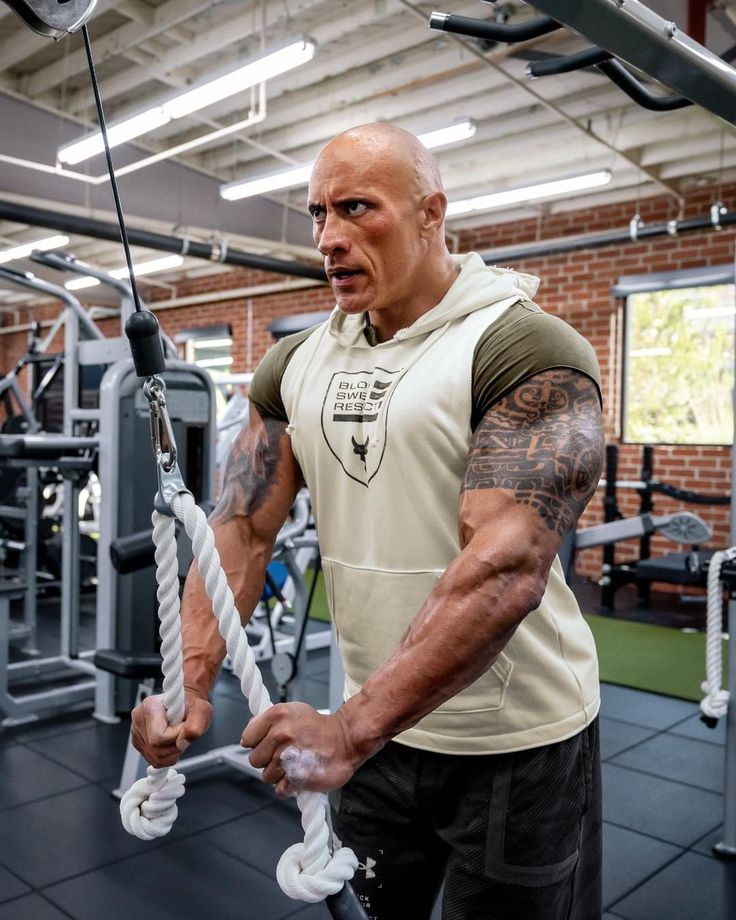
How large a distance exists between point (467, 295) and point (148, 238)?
539cm

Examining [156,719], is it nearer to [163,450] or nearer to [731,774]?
[163,450]

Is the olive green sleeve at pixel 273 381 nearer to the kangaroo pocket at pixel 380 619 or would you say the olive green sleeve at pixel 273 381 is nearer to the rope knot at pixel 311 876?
the kangaroo pocket at pixel 380 619

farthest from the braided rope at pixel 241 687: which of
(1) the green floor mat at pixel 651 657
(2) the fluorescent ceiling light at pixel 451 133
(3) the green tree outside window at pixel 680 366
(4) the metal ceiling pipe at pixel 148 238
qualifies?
(3) the green tree outside window at pixel 680 366

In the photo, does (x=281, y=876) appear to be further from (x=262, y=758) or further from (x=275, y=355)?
(x=275, y=355)

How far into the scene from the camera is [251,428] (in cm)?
135

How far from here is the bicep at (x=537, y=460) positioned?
3.09 feet

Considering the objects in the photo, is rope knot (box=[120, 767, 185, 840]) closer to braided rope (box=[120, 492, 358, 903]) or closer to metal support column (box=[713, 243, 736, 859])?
braided rope (box=[120, 492, 358, 903])

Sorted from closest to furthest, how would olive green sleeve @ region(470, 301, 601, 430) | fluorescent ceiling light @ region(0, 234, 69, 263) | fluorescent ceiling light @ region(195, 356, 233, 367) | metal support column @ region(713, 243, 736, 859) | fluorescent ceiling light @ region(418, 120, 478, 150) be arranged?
olive green sleeve @ region(470, 301, 601, 430), metal support column @ region(713, 243, 736, 859), fluorescent ceiling light @ region(418, 120, 478, 150), fluorescent ceiling light @ region(0, 234, 69, 263), fluorescent ceiling light @ region(195, 356, 233, 367)

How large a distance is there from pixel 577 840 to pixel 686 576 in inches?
167

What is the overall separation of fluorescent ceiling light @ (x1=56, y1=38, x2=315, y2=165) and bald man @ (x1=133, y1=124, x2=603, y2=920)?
7.90 feet

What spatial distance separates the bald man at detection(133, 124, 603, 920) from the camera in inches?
38.5

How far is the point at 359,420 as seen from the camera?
1140mm

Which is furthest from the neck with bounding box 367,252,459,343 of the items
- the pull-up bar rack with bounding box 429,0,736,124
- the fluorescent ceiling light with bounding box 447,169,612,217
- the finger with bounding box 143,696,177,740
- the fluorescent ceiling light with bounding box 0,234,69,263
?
the fluorescent ceiling light with bounding box 0,234,69,263

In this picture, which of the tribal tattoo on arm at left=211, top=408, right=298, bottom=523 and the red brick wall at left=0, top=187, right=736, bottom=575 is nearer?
the tribal tattoo on arm at left=211, top=408, right=298, bottom=523
